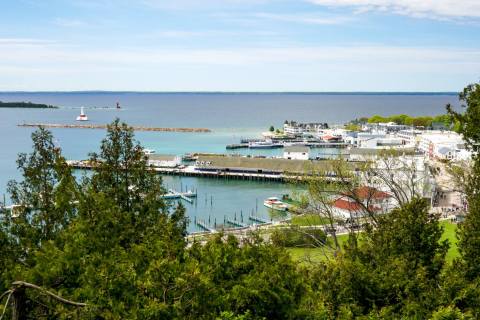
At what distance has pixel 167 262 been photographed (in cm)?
638

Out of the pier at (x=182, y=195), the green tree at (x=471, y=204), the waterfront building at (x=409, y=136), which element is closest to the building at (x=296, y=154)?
the waterfront building at (x=409, y=136)

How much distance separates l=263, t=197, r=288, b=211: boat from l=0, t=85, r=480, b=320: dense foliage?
28.2 m

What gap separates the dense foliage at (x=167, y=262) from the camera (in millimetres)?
6301

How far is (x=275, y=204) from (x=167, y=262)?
116 ft

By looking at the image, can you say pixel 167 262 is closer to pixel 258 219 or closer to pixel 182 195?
pixel 258 219

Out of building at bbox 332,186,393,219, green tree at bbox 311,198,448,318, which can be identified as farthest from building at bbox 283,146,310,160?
green tree at bbox 311,198,448,318

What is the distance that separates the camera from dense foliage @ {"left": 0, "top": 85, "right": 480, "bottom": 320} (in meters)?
6.30

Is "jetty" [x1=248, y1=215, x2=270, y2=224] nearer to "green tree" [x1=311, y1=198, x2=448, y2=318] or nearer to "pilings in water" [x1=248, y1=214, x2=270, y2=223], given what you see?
"pilings in water" [x1=248, y1=214, x2=270, y2=223]

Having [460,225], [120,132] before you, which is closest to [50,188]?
Answer: [120,132]

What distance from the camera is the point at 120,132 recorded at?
10.3m

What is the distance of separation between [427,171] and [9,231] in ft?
107

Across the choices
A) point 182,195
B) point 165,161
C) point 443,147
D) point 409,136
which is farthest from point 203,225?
point 409,136

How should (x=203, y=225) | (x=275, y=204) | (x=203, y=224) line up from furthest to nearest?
(x=275, y=204)
(x=203, y=224)
(x=203, y=225)

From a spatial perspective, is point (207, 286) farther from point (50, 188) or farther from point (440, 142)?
point (440, 142)
